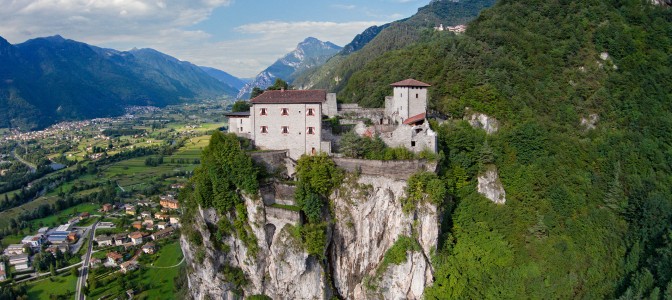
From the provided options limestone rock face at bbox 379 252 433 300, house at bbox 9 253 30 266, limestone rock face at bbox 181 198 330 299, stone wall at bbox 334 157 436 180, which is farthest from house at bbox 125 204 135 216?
limestone rock face at bbox 379 252 433 300

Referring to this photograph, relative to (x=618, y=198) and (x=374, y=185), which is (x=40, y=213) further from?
(x=618, y=198)

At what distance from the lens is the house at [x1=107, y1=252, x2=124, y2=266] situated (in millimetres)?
64175

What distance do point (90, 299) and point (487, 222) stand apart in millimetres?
47888

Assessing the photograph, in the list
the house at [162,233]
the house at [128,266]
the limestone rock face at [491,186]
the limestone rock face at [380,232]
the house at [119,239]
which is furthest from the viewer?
the house at [162,233]

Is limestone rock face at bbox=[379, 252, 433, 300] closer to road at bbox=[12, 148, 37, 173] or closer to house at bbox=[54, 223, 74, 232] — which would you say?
house at bbox=[54, 223, 74, 232]

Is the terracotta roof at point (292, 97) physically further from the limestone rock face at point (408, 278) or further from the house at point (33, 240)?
the house at point (33, 240)

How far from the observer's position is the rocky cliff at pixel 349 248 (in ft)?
114

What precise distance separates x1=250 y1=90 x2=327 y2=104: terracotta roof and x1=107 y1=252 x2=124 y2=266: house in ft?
132

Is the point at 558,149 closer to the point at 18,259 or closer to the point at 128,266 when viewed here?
the point at 128,266

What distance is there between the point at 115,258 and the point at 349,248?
1727 inches

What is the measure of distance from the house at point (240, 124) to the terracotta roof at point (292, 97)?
12.1ft

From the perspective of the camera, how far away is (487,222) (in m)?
40.3

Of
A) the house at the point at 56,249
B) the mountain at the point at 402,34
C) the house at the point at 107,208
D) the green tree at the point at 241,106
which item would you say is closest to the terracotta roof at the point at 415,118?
the green tree at the point at 241,106

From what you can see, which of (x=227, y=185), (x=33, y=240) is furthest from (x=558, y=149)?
(x=33, y=240)
